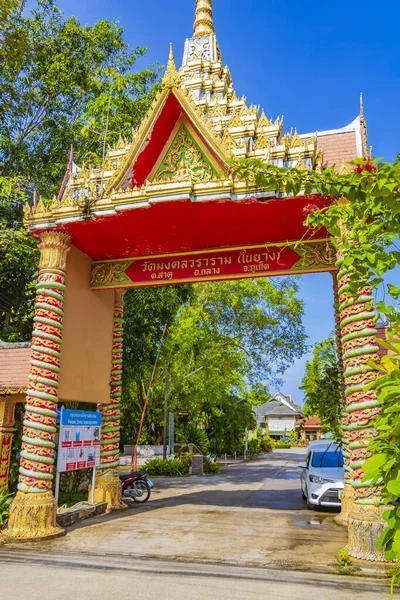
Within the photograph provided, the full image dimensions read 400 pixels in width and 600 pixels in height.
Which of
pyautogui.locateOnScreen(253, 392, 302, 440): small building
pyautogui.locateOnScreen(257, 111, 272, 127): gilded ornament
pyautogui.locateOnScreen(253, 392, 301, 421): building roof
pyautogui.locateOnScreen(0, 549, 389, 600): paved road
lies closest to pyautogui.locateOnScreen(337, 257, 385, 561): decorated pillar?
pyautogui.locateOnScreen(0, 549, 389, 600): paved road

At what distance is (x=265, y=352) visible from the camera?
82.2 ft

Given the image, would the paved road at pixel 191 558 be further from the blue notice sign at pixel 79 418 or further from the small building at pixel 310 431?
the small building at pixel 310 431

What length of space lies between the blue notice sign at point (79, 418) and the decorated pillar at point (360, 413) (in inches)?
202

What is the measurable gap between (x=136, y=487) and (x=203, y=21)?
51.4 feet

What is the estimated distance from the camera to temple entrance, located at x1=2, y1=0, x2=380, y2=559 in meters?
7.56

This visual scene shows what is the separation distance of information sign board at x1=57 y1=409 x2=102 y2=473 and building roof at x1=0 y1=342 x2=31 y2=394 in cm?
97

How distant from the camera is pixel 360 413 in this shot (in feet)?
22.5

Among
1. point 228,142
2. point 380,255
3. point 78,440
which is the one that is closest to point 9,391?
point 78,440

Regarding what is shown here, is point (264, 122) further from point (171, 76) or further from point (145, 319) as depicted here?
point (145, 319)

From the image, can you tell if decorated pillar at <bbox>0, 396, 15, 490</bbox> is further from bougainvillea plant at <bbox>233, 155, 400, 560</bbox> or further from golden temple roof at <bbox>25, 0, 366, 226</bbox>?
bougainvillea plant at <bbox>233, 155, 400, 560</bbox>

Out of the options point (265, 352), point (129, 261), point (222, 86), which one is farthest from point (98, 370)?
point (265, 352)

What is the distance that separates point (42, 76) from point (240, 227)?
34.8ft

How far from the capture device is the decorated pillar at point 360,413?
6.25 metres

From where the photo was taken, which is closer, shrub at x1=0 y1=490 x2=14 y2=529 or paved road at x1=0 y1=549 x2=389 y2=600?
paved road at x1=0 y1=549 x2=389 y2=600
